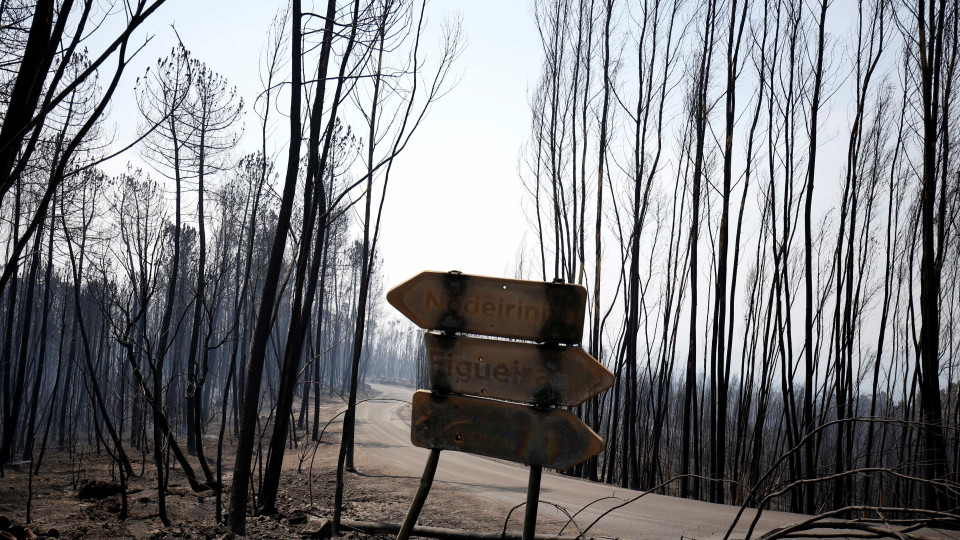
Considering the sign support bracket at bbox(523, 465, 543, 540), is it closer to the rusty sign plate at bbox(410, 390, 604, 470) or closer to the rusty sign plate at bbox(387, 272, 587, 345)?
the rusty sign plate at bbox(410, 390, 604, 470)

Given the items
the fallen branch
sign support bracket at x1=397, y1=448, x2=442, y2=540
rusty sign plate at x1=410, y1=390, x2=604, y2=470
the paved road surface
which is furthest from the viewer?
the paved road surface

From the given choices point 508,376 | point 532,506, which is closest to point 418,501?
point 532,506

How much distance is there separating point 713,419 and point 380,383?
201 ft

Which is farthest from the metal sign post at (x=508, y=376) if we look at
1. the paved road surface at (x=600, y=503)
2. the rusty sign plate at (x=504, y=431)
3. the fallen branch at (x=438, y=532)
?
the paved road surface at (x=600, y=503)

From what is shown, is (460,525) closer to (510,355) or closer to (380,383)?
(510,355)

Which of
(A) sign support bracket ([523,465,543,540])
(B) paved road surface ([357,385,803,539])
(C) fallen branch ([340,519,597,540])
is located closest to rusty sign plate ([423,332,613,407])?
(A) sign support bracket ([523,465,543,540])

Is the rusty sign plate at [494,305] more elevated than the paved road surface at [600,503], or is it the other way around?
the rusty sign plate at [494,305]

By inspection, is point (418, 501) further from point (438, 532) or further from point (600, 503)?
point (600, 503)

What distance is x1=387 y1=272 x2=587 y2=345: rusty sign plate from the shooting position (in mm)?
2701

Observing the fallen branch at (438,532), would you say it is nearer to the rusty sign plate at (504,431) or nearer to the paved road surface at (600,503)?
the paved road surface at (600,503)

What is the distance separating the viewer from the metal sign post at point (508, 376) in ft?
8.70

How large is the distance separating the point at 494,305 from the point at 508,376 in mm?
343

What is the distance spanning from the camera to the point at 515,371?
2723 mm

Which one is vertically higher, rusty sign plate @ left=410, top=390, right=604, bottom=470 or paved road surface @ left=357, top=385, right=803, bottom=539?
rusty sign plate @ left=410, top=390, right=604, bottom=470
